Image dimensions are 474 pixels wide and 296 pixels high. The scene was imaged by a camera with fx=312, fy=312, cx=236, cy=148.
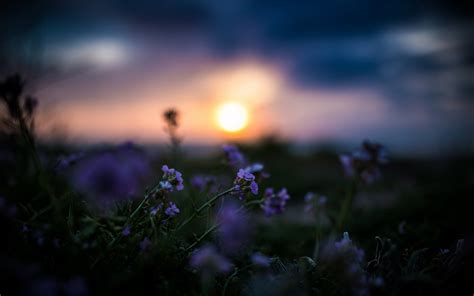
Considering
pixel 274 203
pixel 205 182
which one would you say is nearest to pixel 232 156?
pixel 205 182

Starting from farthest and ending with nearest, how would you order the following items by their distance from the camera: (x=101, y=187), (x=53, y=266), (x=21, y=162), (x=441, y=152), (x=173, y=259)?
(x=441, y=152)
(x=21, y=162)
(x=173, y=259)
(x=53, y=266)
(x=101, y=187)

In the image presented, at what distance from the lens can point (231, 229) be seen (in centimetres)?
177

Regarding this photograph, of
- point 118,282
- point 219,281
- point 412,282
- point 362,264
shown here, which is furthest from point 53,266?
point 412,282

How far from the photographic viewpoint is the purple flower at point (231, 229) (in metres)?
1.66

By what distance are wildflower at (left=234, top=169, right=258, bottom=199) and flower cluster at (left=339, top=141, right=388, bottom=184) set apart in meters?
1.15

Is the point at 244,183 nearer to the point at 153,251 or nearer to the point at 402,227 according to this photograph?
the point at 153,251

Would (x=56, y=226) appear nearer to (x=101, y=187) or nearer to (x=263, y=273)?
(x=101, y=187)

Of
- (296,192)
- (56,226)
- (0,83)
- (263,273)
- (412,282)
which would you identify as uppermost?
(0,83)

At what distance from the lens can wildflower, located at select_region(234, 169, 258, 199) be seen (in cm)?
164

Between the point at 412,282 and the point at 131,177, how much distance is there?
4.25ft

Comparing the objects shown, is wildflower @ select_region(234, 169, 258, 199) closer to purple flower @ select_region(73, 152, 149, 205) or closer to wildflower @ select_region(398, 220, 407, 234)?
purple flower @ select_region(73, 152, 149, 205)

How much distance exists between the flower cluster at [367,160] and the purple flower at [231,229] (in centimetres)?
111

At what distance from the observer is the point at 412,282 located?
138 cm

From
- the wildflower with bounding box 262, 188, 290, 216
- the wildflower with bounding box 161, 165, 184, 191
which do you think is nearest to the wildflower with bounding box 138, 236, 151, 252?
the wildflower with bounding box 161, 165, 184, 191
